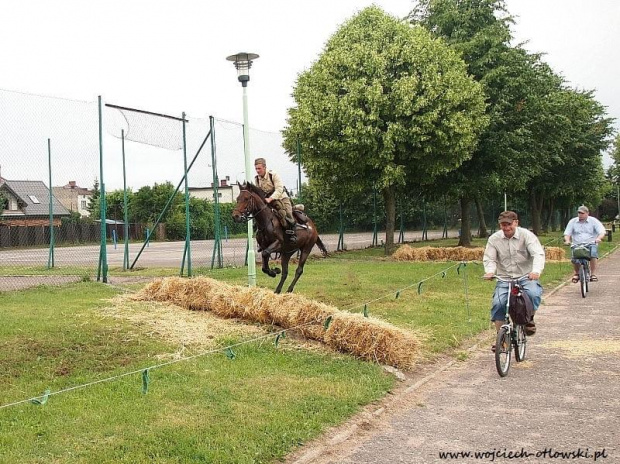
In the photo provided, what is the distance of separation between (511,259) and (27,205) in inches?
705

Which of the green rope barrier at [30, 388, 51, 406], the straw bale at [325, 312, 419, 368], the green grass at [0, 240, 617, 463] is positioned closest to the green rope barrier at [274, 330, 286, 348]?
the green grass at [0, 240, 617, 463]

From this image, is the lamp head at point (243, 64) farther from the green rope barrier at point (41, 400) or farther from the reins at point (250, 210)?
the green rope barrier at point (41, 400)

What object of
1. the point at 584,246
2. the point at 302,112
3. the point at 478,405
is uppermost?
the point at 302,112

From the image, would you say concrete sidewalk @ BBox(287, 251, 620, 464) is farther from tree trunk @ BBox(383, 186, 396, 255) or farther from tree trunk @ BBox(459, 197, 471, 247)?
tree trunk @ BBox(459, 197, 471, 247)

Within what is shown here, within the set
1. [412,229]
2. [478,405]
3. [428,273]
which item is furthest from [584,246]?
[412,229]

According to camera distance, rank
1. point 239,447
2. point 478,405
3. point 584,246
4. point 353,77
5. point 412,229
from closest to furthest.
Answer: point 239,447 < point 478,405 < point 584,246 < point 353,77 < point 412,229

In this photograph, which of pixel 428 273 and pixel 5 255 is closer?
pixel 428 273

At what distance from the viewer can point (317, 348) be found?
868cm

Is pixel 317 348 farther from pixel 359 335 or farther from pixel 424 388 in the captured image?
pixel 424 388

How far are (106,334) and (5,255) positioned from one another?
1420 centimetres

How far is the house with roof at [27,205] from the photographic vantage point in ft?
61.2

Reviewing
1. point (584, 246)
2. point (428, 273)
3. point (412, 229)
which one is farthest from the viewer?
point (412, 229)

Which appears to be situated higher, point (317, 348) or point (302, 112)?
point (302, 112)

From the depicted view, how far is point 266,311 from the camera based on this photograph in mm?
10000
